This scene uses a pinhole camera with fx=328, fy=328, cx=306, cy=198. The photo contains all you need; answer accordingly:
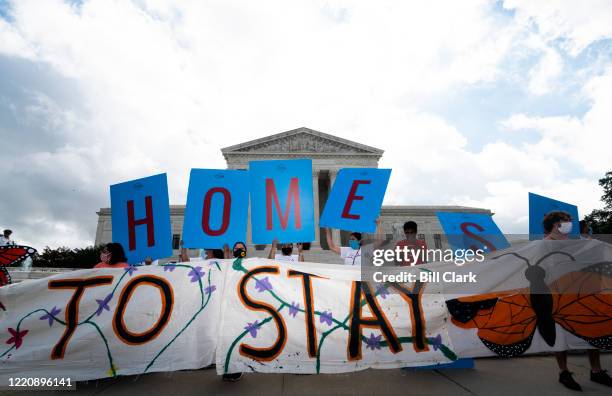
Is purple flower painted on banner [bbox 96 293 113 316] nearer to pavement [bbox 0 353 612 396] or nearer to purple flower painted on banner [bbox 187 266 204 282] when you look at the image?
pavement [bbox 0 353 612 396]

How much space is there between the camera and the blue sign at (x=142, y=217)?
465 cm

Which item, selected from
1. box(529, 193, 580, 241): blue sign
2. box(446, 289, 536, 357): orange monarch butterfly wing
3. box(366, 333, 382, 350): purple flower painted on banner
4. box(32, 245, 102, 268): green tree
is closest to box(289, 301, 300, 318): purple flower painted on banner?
box(366, 333, 382, 350): purple flower painted on banner

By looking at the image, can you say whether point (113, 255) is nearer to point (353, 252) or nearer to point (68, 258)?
point (353, 252)

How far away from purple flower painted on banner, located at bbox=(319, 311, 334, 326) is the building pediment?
34.9 metres

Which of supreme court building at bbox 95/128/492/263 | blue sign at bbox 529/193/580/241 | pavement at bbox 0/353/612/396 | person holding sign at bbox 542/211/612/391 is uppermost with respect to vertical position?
supreme court building at bbox 95/128/492/263

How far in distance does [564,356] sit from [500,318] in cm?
64

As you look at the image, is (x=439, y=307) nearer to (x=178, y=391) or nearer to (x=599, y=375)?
(x=599, y=375)

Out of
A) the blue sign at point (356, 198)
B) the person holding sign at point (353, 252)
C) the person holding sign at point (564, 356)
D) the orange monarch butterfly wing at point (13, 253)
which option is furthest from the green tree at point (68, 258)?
the person holding sign at point (564, 356)

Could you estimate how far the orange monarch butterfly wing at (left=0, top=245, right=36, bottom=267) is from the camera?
4836mm

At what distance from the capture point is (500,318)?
3.66m

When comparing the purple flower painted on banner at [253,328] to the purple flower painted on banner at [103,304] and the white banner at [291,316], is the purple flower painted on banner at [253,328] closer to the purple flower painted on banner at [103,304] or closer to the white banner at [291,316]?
the white banner at [291,316]

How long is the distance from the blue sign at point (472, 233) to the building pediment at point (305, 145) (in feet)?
108

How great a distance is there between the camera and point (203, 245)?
461 cm

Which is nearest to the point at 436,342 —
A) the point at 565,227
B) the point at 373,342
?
the point at 373,342
